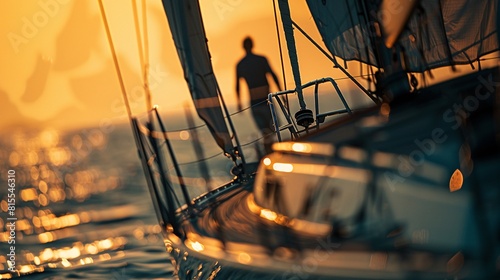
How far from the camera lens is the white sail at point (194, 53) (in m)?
8.83

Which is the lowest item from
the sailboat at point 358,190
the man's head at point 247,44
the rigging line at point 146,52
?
the sailboat at point 358,190

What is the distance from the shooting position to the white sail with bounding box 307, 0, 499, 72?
355 inches

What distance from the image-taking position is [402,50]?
8.63m

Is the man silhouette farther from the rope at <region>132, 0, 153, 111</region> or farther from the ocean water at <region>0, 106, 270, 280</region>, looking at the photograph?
the rope at <region>132, 0, 153, 111</region>

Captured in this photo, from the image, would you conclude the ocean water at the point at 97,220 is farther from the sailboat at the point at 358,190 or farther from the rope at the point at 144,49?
the rope at the point at 144,49

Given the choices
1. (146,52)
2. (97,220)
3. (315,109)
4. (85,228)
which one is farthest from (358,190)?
(97,220)

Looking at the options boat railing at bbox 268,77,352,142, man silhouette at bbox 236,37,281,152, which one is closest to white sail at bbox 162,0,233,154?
man silhouette at bbox 236,37,281,152

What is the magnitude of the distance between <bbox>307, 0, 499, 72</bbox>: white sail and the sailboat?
0.34 metres

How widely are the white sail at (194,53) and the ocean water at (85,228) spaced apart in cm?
193

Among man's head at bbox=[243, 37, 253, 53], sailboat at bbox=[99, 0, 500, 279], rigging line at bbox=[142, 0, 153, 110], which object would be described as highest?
rigging line at bbox=[142, 0, 153, 110]

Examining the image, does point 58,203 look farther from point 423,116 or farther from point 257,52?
point 423,116

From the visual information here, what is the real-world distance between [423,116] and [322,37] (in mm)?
4882

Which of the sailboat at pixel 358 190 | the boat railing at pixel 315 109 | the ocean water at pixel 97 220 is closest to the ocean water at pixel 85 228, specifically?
the ocean water at pixel 97 220

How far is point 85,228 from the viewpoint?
16.3m
